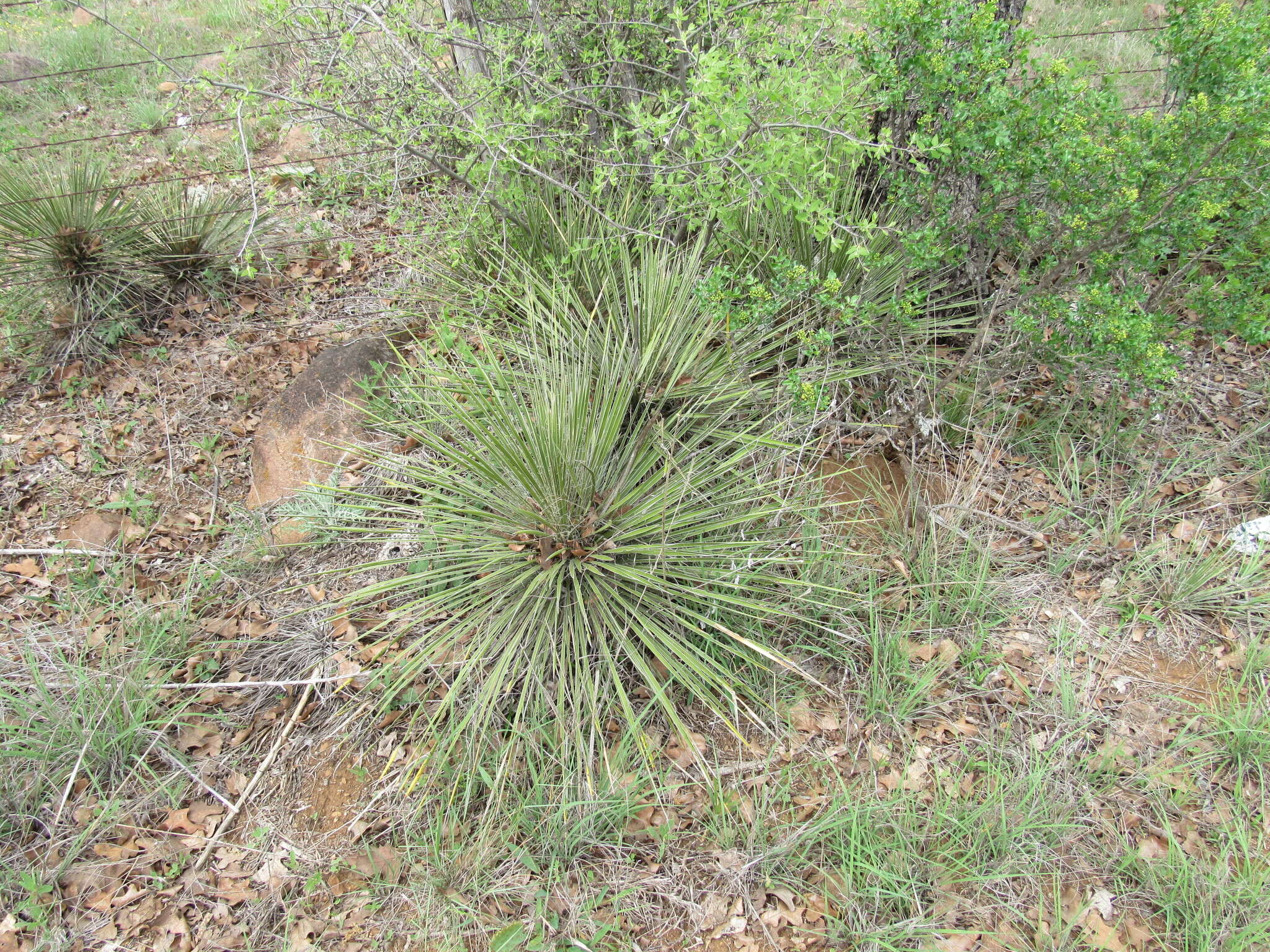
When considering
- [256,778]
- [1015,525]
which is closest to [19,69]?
[256,778]

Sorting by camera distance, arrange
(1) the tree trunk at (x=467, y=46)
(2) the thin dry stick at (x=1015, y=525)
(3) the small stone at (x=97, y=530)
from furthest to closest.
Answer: (1) the tree trunk at (x=467, y=46) → (3) the small stone at (x=97, y=530) → (2) the thin dry stick at (x=1015, y=525)

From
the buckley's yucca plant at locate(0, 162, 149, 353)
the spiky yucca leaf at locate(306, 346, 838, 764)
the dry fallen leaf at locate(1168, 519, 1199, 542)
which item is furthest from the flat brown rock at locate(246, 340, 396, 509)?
the dry fallen leaf at locate(1168, 519, 1199, 542)

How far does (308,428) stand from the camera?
3.46m

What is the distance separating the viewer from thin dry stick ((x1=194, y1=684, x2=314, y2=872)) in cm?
231

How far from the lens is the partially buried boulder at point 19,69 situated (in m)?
5.79

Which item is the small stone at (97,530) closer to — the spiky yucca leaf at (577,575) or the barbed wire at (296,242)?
the spiky yucca leaf at (577,575)

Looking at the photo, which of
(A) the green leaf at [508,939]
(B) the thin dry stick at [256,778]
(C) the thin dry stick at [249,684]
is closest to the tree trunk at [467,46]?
(C) the thin dry stick at [249,684]

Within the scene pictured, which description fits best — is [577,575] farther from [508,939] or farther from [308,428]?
[308,428]

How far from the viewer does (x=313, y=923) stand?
2.14 metres

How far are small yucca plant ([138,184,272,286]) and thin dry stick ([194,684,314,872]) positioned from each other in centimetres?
263

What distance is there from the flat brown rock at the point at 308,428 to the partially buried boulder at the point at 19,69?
4.47m

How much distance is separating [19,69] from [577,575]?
22.2 ft

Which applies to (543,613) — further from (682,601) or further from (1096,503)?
(1096,503)

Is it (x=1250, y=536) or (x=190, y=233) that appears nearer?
(x=1250, y=536)
